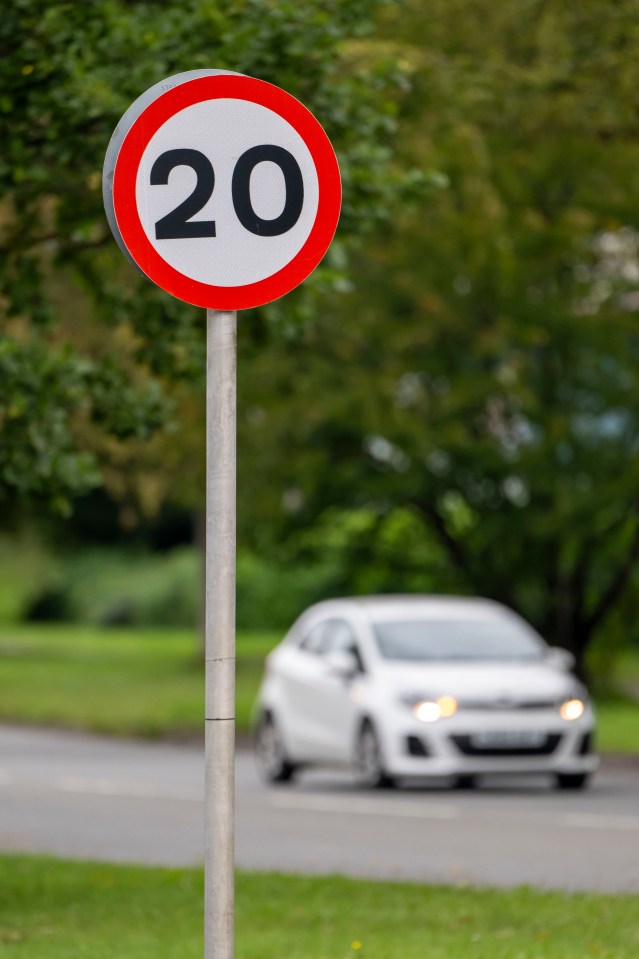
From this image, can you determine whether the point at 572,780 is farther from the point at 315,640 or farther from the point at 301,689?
the point at 315,640

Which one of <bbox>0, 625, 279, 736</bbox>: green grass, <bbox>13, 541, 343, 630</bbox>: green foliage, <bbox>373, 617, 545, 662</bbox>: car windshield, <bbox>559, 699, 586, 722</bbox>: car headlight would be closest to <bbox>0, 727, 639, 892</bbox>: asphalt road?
<bbox>559, 699, 586, 722</bbox>: car headlight

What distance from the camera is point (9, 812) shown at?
17344 mm

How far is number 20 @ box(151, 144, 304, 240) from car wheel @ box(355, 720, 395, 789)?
1273 centimetres

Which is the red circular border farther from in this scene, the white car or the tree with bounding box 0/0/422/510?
the white car

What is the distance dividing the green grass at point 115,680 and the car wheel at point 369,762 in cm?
859

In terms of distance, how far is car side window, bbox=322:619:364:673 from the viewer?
1942 centimetres

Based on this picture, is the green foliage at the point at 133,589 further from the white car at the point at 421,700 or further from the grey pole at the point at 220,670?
the grey pole at the point at 220,670

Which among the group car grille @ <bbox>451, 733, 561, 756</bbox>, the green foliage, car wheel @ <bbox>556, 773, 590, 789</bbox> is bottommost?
the green foliage

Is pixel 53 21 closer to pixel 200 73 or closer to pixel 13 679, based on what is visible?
pixel 200 73

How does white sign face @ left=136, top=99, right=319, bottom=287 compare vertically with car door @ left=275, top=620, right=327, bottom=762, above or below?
above

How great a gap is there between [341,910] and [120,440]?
104 inches

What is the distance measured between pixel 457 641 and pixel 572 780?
1550 millimetres

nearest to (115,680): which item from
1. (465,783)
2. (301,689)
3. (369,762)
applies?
(301,689)

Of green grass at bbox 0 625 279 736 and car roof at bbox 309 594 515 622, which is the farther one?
green grass at bbox 0 625 279 736
